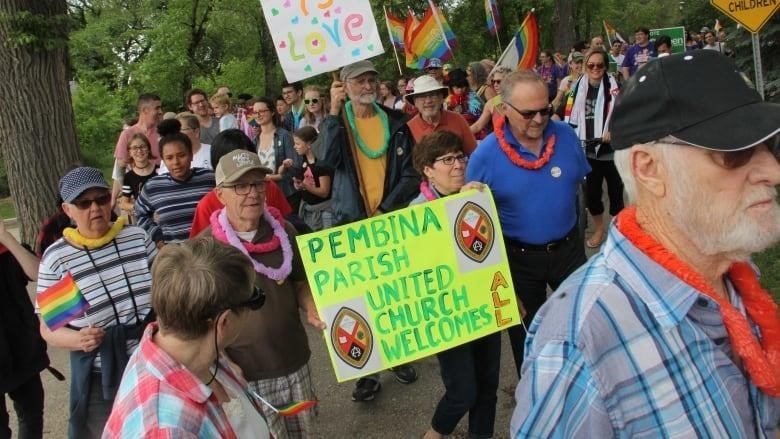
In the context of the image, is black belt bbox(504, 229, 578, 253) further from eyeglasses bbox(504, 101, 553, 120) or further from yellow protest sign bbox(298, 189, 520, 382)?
eyeglasses bbox(504, 101, 553, 120)

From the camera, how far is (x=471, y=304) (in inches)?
125

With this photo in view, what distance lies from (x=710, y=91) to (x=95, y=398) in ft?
9.54

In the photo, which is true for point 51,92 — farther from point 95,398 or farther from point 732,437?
point 732,437

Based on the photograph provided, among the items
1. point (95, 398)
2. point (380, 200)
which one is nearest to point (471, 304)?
point (380, 200)

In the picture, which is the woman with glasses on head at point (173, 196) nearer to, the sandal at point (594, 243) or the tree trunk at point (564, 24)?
the sandal at point (594, 243)

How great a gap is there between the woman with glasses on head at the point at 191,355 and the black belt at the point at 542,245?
174 centimetres

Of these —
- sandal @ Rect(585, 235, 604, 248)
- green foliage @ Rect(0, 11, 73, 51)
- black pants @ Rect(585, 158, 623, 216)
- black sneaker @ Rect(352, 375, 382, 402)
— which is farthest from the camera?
sandal @ Rect(585, 235, 604, 248)

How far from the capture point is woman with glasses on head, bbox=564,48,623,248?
596 cm

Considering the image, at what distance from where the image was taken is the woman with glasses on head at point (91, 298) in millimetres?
2779

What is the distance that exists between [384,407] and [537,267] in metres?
1.50

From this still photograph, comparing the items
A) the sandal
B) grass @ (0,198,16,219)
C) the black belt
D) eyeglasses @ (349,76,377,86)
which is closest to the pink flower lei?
the black belt

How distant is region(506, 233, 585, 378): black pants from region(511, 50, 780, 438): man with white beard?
1882 mm

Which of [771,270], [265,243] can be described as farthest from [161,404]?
[771,270]

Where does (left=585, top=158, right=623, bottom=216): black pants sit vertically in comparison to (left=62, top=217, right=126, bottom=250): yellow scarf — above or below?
below
